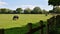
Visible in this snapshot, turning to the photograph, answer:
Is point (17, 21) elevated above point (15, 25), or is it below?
below

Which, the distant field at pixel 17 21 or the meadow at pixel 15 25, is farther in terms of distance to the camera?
the distant field at pixel 17 21

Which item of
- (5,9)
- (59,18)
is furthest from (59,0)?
(5,9)

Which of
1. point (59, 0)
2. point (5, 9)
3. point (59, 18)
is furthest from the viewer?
point (5, 9)

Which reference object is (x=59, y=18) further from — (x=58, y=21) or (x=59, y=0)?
(x=59, y=0)

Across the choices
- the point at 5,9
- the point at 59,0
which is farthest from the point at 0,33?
the point at 5,9

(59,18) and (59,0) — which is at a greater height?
(59,0)

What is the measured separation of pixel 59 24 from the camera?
59.0 feet

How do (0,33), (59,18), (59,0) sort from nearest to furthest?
(0,33) → (59,18) → (59,0)

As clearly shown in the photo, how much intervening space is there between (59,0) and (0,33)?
56.4 ft

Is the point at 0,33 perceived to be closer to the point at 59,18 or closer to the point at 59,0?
the point at 59,18

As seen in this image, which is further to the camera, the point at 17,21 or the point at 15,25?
the point at 17,21

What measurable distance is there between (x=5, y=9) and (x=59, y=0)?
8255 centimetres

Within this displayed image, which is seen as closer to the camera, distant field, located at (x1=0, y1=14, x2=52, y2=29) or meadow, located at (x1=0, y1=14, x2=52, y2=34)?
meadow, located at (x1=0, y1=14, x2=52, y2=34)

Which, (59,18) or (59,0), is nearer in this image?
(59,18)
